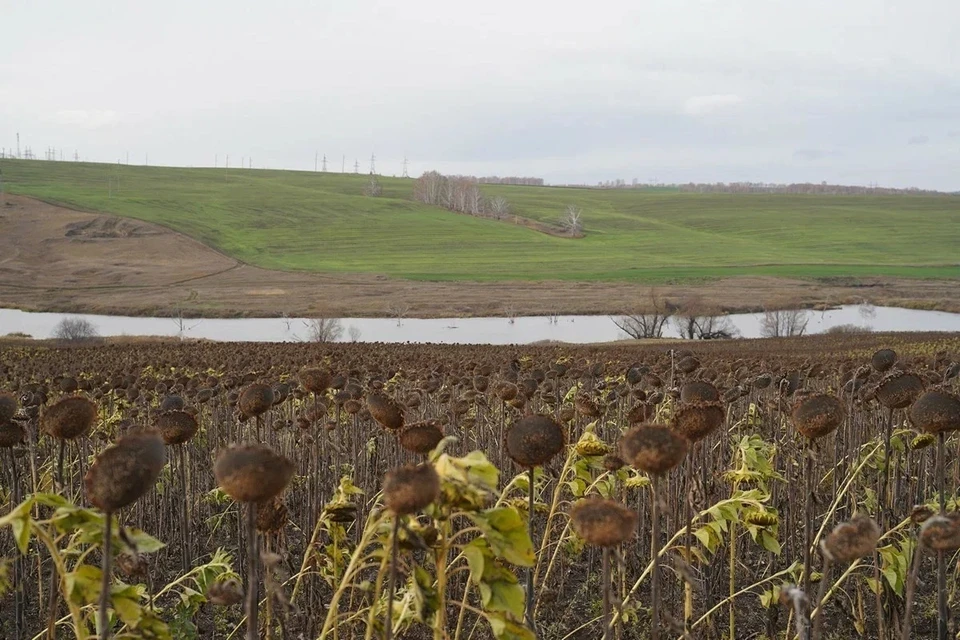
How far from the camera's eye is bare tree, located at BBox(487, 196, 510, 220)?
132625 mm

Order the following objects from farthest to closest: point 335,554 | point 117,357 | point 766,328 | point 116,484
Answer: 1. point 766,328
2. point 117,357
3. point 335,554
4. point 116,484

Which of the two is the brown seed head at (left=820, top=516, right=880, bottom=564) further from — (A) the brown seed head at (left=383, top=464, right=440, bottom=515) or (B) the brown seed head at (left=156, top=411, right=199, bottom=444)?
(B) the brown seed head at (left=156, top=411, right=199, bottom=444)

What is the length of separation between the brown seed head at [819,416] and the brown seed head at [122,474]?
6.49ft

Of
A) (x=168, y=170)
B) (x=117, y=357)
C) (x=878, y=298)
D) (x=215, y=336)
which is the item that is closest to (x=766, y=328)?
(x=878, y=298)

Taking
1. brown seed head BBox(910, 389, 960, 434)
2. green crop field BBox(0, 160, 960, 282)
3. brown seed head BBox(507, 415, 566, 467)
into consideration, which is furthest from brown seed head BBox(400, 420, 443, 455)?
green crop field BBox(0, 160, 960, 282)

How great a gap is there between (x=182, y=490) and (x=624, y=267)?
88.0 meters

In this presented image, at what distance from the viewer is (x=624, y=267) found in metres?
92.7

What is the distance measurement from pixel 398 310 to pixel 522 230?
164 feet

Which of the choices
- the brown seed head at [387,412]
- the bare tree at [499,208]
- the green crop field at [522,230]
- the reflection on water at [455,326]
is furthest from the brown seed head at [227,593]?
the bare tree at [499,208]

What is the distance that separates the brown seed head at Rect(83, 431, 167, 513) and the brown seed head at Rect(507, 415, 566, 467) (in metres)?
1.09

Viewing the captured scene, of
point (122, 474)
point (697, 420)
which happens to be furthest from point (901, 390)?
point (122, 474)

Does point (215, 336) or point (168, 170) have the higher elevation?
point (168, 170)

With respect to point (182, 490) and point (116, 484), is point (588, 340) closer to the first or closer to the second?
point (182, 490)

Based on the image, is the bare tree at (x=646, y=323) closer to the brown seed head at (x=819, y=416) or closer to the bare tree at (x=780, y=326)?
the bare tree at (x=780, y=326)
